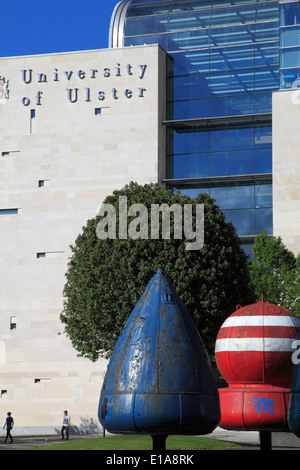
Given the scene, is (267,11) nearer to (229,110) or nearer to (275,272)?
(229,110)

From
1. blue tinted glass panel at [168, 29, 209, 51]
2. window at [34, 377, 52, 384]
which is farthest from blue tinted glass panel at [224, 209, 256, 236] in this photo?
window at [34, 377, 52, 384]

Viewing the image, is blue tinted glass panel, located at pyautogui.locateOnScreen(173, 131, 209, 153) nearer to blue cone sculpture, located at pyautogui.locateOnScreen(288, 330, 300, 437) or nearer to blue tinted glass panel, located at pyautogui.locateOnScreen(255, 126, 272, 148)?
blue tinted glass panel, located at pyautogui.locateOnScreen(255, 126, 272, 148)

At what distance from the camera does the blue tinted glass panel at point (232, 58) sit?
55.5 meters

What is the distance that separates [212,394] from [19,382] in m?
42.0

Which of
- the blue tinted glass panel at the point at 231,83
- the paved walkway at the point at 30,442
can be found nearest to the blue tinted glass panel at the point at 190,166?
the blue tinted glass panel at the point at 231,83

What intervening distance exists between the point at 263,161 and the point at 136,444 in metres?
27.2

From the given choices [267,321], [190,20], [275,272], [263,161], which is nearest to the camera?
[267,321]

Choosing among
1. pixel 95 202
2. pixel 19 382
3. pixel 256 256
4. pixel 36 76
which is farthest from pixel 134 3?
pixel 19 382

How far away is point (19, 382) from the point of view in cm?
5300

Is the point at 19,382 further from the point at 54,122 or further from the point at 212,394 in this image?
the point at 212,394

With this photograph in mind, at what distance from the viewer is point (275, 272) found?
47281mm

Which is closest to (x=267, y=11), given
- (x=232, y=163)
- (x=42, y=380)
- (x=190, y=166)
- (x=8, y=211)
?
(x=232, y=163)

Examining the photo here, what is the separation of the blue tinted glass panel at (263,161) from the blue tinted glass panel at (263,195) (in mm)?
1089

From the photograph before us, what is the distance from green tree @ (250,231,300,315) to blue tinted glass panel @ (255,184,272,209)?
381cm
